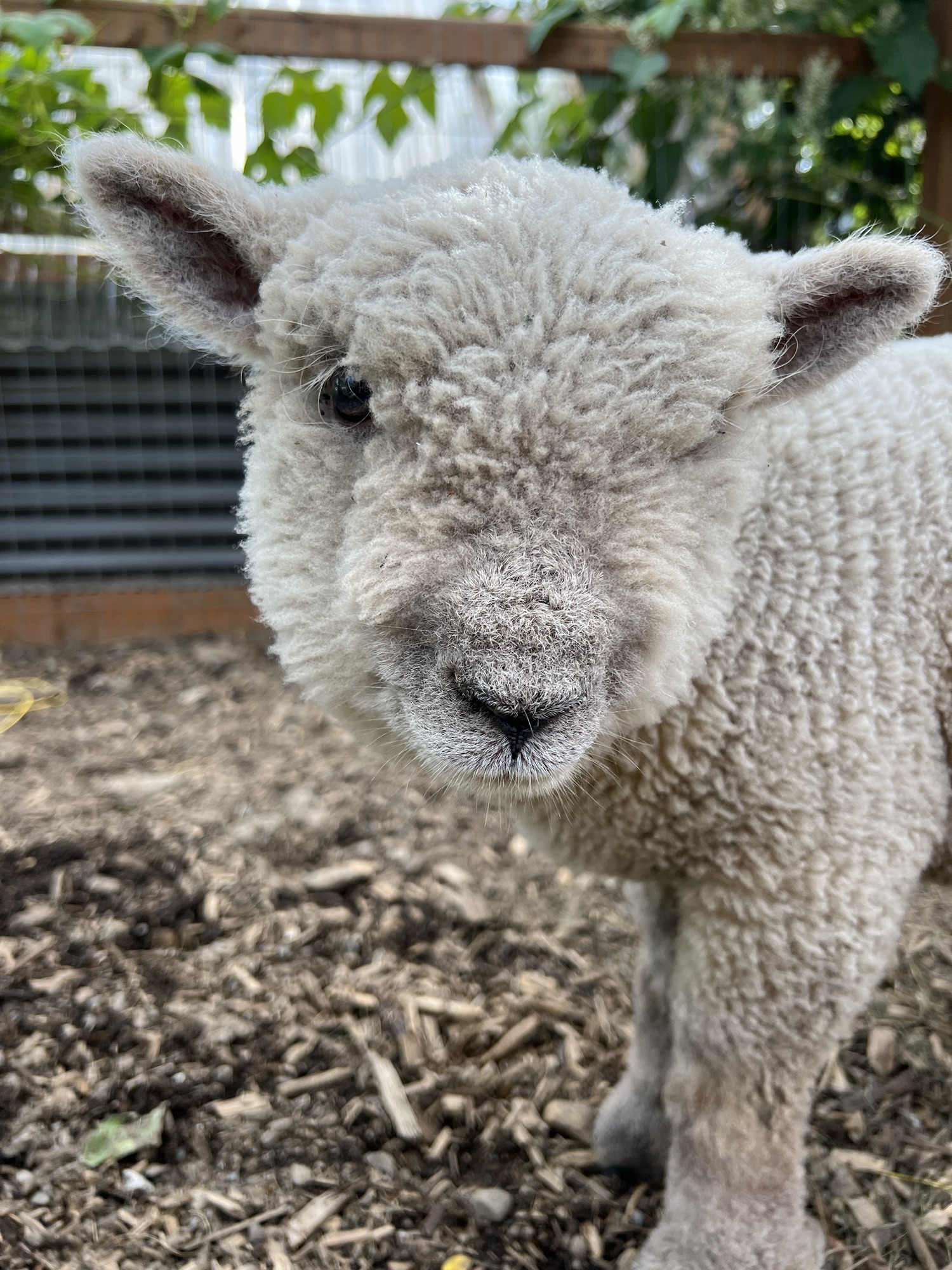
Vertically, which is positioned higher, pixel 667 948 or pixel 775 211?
pixel 775 211

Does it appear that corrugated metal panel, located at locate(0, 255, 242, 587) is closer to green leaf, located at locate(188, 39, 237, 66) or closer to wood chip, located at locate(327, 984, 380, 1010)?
green leaf, located at locate(188, 39, 237, 66)

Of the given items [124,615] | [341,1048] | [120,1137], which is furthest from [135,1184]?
[124,615]

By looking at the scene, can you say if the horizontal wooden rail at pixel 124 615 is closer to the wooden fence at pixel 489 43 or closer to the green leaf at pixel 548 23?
the wooden fence at pixel 489 43

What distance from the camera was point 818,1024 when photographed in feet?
5.57

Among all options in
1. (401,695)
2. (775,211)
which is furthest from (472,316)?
(775,211)

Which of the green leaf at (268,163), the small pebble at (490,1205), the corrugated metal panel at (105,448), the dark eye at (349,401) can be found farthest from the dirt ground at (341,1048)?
the green leaf at (268,163)

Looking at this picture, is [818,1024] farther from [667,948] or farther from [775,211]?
[775,211]

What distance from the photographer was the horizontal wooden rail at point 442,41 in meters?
3.57

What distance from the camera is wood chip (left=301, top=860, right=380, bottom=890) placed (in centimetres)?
288

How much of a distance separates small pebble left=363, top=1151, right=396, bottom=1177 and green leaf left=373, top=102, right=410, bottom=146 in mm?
3510

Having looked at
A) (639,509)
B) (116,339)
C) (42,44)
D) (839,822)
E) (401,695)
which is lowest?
(839,822)

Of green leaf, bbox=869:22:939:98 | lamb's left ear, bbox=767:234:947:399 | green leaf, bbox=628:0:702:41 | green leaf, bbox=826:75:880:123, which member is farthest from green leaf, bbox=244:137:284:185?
lamb's left ear, bbox=767:234:947:399

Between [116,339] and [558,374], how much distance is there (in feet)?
13.8

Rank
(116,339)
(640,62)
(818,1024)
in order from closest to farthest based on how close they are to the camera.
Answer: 1. (818,1024)
2. (640,62)
3. (116,339)
